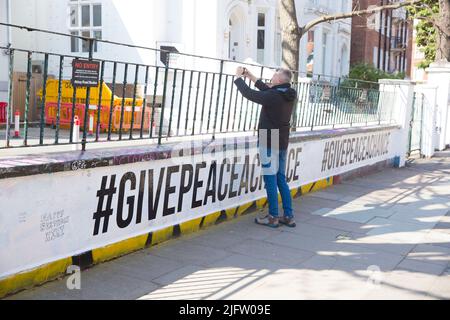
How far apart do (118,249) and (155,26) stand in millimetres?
14977

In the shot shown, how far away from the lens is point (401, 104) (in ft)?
43.1

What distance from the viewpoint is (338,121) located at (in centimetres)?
1020

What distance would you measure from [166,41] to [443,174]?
11.0 meters

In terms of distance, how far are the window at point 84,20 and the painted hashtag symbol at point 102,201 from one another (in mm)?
15979

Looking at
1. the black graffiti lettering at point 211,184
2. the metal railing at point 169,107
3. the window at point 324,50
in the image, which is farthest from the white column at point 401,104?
the window at point 324,50

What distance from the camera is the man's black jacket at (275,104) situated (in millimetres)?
5934

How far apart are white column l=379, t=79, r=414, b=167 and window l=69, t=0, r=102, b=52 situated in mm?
11606

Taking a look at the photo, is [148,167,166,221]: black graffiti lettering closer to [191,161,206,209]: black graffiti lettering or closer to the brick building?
[191,161,206,209]: black graffiti lettering

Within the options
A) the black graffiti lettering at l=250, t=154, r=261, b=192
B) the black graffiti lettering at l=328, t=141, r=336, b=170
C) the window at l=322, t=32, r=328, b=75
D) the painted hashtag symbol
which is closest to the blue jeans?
the black graffiti lettering at l=250, t=154, r=261, b=192

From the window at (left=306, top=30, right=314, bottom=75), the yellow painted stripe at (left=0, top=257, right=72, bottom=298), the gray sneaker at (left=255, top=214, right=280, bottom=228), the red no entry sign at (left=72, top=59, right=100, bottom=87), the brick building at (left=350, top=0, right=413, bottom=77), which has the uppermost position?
the brick building at (left=350, top=0, right=413, bottom=77)

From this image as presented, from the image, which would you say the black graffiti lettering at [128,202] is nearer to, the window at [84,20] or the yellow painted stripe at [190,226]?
the yellow painted stripe at [190,226]

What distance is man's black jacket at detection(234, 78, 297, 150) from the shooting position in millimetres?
5934

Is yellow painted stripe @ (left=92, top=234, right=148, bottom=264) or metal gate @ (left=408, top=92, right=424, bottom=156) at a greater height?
metal gate @ (left=408, top=92, right=424, bottom=156)

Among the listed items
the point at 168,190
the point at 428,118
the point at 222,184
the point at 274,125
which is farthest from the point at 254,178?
the point at 428,118
